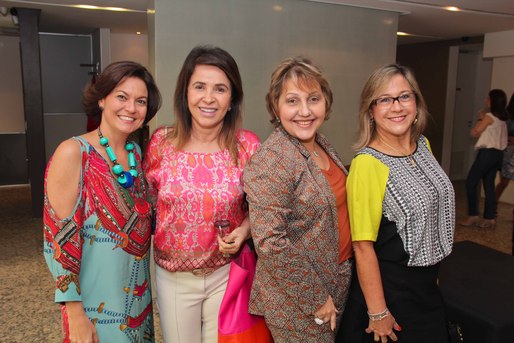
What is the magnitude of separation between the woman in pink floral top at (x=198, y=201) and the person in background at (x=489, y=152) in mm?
4964

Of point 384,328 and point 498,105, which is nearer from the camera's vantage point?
point 384,328

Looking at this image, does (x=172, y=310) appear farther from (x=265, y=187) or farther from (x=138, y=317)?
(x=265, y=187)

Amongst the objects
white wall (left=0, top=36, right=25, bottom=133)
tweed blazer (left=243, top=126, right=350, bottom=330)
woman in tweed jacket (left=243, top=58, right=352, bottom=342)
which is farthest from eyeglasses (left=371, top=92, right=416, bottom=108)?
white wall (left=0, top=36, right=25, bottom=133)

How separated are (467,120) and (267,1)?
6.08 m

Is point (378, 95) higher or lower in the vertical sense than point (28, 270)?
higher

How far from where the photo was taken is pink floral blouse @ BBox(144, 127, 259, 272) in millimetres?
1712

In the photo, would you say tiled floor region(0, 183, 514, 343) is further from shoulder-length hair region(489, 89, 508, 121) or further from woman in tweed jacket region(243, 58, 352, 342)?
woman in tweed jacket region(243, 58, 352, 342)

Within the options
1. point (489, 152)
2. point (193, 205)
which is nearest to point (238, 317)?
point (193, 205)

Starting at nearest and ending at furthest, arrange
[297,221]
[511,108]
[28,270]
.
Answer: [297,221]
[28,270]
[511,108]

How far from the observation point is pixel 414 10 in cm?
557

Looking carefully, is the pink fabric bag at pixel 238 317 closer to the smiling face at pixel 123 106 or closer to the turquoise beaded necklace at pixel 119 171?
the turquoise beaded necklace at pixel 119 171

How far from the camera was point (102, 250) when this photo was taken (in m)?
1.61

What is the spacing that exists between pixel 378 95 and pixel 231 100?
0.58m

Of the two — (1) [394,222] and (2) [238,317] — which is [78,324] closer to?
(2) [238,317]
